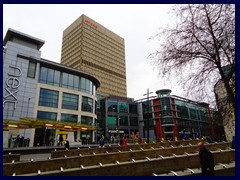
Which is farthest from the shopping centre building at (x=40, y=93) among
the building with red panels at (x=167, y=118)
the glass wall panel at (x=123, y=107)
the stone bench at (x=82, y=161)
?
the building with red panels at (x=167, y=118)

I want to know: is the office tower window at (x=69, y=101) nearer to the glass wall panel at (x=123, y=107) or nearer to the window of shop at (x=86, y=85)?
the window of shop at (x=86, y=85)

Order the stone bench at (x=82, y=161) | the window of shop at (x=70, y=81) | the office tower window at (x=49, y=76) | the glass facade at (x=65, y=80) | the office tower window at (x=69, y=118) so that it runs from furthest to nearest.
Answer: the window of shop at (x=70, y=81), the office tower window at (x=69, y=118), the glass facade at (x=65, y=80), the office tower window at (x=49, y=76), the stone bench at (x=82, y=161)

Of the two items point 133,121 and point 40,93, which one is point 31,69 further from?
point 133,121

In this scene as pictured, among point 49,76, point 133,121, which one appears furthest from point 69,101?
point 133,121

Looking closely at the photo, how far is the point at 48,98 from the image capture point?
111 ft

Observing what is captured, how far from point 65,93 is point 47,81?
4630 millimetres

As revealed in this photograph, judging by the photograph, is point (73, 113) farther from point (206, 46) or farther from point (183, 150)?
point (206, 46)

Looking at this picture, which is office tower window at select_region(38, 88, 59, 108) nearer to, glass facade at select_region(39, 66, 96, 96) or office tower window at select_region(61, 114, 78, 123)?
glass facade at select_region(39, 66, 96, 96)

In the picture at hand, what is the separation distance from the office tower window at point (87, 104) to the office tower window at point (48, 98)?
7.15m

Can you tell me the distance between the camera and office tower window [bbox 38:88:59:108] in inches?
1297

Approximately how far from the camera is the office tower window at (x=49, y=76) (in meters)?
34.5

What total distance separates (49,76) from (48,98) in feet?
16.6

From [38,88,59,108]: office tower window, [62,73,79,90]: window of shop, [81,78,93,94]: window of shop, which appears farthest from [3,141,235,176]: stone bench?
[81,78,93,94]: window of shop

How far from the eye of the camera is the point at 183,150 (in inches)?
404
